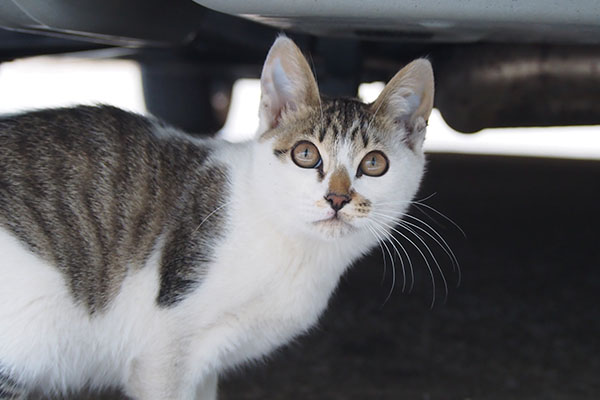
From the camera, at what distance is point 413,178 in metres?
2.06

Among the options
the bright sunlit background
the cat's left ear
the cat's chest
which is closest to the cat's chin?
the cat's chest

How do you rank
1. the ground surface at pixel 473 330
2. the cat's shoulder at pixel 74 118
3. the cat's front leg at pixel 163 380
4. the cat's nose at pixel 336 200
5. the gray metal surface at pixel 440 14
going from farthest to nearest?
the ground surface at pixel 473 330 < the cat's shoulder at pixel 74 118 < the cat's front leg at pixel 163 380 < the cat's nose at pixel 336 200 < the gray metal surface at pixel 440 14

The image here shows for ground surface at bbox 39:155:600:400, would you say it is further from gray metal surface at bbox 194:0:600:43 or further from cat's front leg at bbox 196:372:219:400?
gray metal surface at bbox 194:0:600:43

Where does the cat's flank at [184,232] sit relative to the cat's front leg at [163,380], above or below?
above

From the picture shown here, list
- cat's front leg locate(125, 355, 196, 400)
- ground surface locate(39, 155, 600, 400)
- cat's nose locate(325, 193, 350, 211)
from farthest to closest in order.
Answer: ground surface locate(39, 155, 600, 400) < cat's front leg locate(125, 355, 196, 400) < cat's nose locate(325, 193, 350, 211)

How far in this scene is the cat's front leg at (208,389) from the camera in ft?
6.95

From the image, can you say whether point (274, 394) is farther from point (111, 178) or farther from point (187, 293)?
point (111, 178)

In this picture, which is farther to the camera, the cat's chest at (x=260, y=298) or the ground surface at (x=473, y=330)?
the ground surface at (x=473, y=330)

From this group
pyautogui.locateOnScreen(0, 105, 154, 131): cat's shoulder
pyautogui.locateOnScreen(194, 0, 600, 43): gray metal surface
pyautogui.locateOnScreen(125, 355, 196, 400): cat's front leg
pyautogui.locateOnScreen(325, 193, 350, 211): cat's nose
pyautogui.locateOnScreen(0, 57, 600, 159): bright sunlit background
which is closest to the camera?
pyautogui.locateOnScreen(194, 0, 600, 43): gray metal surface

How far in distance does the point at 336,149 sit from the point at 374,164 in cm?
11

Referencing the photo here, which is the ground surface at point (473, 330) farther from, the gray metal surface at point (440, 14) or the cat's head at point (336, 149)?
the gray metal surface at point (440, 14)

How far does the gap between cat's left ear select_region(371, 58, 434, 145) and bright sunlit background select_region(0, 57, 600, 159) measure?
378 cm

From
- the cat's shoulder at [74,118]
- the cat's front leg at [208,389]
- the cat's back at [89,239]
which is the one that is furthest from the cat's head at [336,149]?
the cat's front leg at [208,389]

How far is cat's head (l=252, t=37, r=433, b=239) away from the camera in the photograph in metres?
1.84
